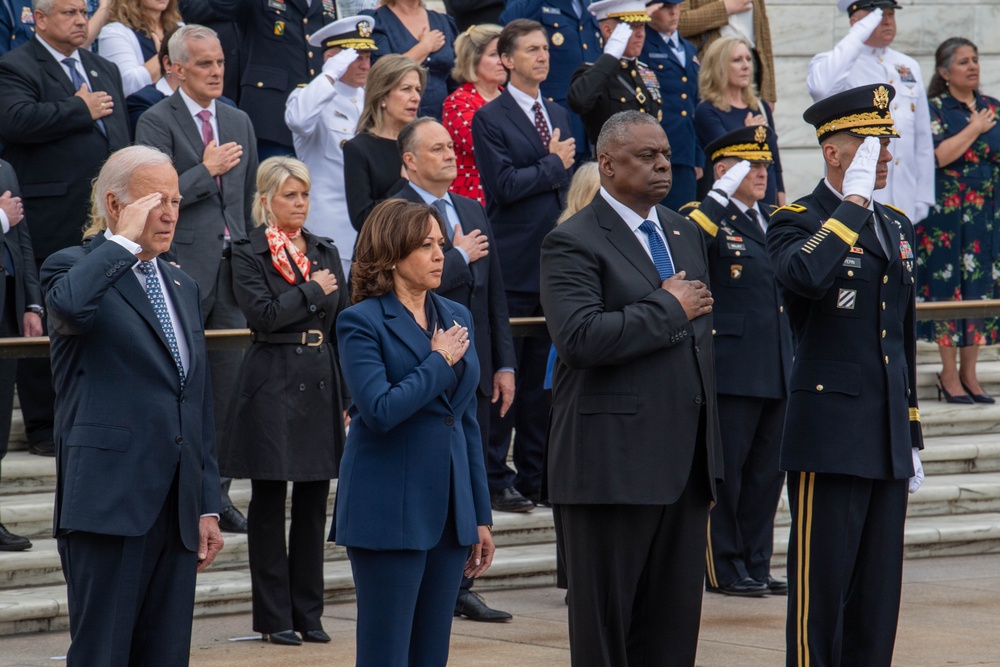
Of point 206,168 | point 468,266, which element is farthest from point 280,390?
point 206,168

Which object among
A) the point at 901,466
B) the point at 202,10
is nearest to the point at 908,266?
the point at 901,466

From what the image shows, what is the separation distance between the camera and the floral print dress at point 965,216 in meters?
10.5

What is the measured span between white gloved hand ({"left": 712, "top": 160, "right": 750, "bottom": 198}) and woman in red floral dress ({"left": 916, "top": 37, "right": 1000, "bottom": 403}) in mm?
3571

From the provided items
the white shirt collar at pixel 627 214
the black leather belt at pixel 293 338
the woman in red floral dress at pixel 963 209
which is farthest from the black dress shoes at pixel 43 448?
the woman in red floral dress at pixel 963 209

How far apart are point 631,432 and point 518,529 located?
10.6ft

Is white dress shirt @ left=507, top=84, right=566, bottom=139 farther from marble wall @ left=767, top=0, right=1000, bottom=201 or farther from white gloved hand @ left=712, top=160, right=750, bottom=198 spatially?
marble wall @ left=767, top=0, right=1000, bottom=201

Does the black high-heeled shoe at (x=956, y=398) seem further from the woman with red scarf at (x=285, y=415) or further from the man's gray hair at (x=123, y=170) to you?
the man's gray hair at (x=123, y=170)

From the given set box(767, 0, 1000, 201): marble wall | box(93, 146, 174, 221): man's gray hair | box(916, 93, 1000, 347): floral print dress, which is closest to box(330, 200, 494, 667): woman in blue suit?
box(93, 146, 174, 221): man's gray hair

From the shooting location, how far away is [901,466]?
5.05 meters

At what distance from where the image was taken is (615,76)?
28.2 feet

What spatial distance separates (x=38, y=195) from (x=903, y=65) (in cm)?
583

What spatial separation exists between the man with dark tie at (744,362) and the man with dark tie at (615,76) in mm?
1222

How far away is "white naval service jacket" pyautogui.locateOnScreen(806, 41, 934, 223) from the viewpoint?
1005 cm

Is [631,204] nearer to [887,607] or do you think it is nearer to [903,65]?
[887,607]
